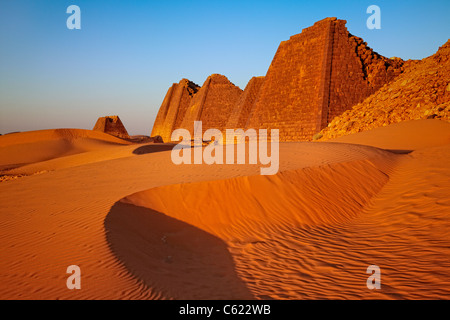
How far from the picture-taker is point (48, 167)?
50.9 feet

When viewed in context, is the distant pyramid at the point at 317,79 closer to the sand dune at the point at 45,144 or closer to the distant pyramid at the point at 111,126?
the sand dune at the point at 45,144

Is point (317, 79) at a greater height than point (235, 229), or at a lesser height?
greater

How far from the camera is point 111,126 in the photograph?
3884 cm

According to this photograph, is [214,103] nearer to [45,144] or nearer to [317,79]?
[317,79]

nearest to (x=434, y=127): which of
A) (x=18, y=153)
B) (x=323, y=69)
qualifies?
(x=323, y=69)

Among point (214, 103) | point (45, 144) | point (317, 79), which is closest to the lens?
point (317, 79)

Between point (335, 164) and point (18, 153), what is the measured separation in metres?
22.0

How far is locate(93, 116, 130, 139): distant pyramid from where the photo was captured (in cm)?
3797

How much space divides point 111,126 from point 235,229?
36.9 meters

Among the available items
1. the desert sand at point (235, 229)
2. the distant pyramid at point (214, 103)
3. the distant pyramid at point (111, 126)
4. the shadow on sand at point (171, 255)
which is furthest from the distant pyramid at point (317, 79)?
the distant pyramid at point (111, 126)

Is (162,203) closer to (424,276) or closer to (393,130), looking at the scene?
(424,276)

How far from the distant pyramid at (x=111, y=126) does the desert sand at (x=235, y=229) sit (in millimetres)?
30839

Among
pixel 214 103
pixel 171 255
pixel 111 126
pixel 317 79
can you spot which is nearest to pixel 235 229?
pixel 171 255

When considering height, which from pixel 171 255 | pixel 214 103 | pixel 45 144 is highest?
pixel 214 103
